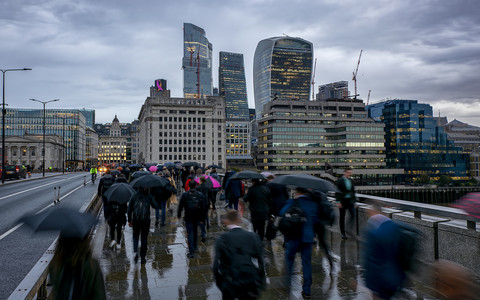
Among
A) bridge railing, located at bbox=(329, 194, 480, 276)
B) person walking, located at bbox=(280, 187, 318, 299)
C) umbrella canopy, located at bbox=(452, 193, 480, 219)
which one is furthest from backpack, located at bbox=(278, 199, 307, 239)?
umbrella canopy, located at bbox=(452, 193, 480, 219)

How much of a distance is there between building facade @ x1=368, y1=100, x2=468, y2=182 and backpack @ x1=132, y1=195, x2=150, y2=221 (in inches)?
5795

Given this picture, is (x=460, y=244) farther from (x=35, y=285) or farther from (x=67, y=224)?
Result: (x=35, y=285)

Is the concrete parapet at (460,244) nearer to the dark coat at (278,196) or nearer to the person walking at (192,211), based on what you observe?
the dark coat at (278,196)

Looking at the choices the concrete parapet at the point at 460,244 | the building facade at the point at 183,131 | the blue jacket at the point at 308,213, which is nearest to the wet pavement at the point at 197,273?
the blue jacket at the point at 308,213

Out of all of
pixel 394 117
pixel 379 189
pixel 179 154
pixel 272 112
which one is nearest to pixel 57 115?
pixel 179 154

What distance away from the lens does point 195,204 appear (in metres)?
8.09

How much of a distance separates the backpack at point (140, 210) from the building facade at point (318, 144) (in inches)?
3997

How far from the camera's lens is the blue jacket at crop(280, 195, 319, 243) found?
556 centimetres

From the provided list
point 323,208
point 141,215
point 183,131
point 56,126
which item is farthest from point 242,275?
point 56,126

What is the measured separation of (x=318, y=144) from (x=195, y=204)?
360ft

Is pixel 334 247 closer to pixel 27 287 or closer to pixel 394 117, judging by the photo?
pixel 27 287

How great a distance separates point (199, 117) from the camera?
13200 centimetres

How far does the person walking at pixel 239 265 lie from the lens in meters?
3.80

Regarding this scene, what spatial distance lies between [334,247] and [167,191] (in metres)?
5.89
